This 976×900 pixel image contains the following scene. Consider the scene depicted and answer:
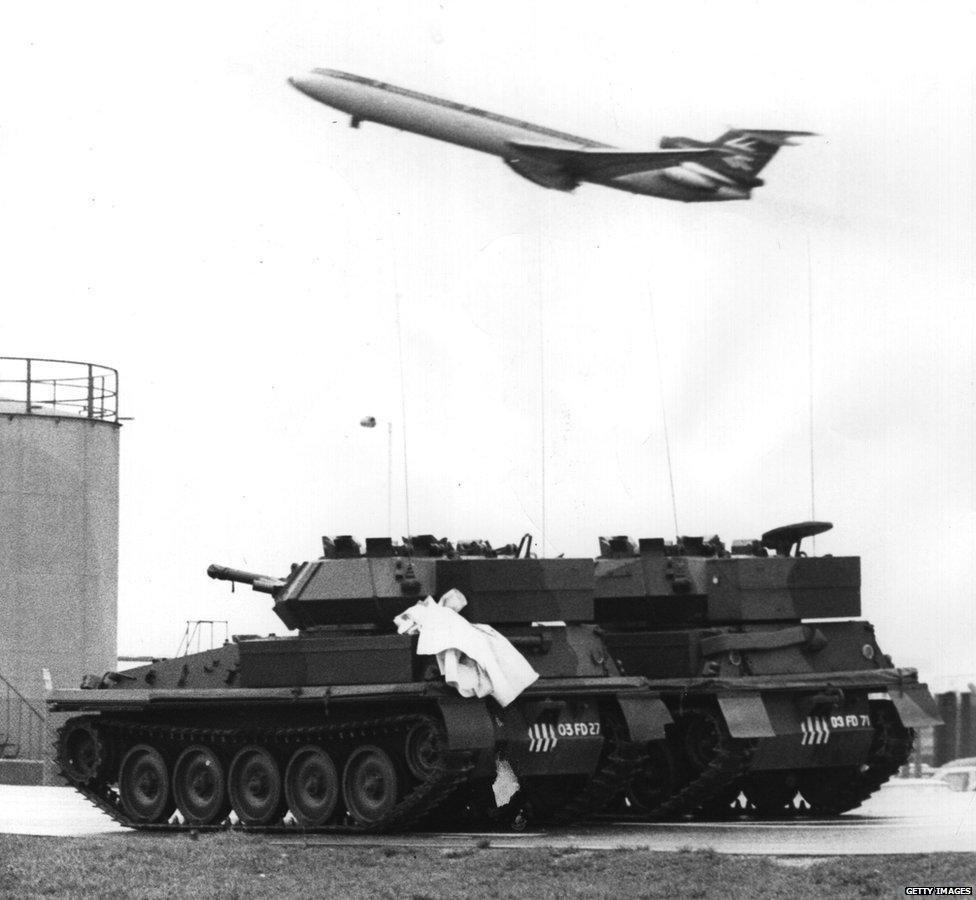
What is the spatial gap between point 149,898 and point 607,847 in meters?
4.79

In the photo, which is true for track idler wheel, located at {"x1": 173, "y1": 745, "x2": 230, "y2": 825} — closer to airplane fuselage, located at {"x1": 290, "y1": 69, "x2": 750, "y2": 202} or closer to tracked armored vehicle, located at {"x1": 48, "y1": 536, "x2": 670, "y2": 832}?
tracked armored vehicle, located at {"x1": 48, "y1": 536, "x2": 670, "y2": 832}

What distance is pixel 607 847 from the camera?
750 inches

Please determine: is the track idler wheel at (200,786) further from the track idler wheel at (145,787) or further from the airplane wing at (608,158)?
the airplane wing at (608,158)

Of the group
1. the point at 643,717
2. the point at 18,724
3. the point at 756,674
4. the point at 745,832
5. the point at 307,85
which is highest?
the point at 307,85

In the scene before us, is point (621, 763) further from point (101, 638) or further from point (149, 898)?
point (101, 638)

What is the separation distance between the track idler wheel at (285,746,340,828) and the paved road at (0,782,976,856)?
457 millimetres

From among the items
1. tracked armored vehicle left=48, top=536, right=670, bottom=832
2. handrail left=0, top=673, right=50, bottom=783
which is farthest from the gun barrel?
handrail left=0, top=673, right=50, bottom=783

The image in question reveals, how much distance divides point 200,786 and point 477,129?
12.0 m

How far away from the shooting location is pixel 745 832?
21766mm

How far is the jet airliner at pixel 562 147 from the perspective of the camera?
29.0 meters

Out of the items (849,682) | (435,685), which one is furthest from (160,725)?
(849,682)

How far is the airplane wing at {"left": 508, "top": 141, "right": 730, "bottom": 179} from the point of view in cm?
2919

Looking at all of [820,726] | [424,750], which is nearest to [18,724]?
[424,750]

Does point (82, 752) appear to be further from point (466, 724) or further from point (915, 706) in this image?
point (915, 706)
